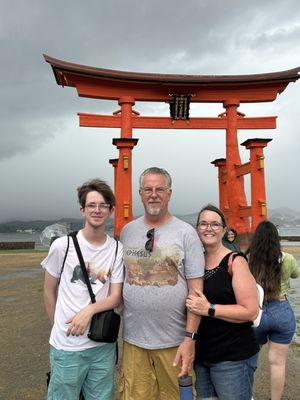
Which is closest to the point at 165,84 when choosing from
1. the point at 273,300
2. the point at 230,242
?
the point at 230,242

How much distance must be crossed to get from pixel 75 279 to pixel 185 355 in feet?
2.44

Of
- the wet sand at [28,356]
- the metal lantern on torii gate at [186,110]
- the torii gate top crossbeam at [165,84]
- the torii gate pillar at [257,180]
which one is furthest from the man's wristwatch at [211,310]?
the torii gate top crossbeam at [165,84]

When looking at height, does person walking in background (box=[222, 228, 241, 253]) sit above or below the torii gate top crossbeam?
below

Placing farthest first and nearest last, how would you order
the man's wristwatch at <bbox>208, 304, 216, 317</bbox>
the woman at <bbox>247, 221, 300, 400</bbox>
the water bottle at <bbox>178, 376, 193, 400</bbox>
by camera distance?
1. the woman at <bbox>247, 221, 300, 400</bbox>
2. the man's wristwatch at <bbox>208, 304, 216, 317</bbox>
3. the water bottle at <bbox>178, 376, 193, 400</bbox>

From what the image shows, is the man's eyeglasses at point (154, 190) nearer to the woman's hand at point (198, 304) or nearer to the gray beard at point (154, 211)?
the gray beard at point (154, 211)

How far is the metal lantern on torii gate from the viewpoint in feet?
32.5

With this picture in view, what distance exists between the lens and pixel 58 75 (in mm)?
9797

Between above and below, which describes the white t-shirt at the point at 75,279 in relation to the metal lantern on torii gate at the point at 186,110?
below

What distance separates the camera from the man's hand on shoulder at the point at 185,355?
185cm

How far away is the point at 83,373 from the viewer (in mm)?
1966

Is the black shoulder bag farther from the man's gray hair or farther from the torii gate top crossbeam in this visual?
the torii gate top crossbeam

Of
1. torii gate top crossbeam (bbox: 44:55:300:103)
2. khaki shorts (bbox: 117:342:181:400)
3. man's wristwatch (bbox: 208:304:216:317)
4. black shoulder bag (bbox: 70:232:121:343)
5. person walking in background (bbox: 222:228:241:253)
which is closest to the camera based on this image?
man's wristwatch (bbox: 208:304:216:317)

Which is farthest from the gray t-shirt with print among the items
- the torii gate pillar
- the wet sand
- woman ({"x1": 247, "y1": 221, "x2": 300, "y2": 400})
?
the torii gate pillar

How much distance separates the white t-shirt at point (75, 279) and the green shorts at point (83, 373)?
53 mm
